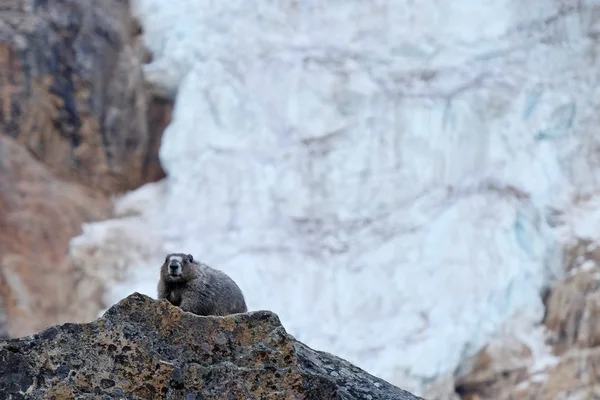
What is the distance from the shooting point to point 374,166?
2467 centimetres

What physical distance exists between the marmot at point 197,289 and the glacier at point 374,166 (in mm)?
12996

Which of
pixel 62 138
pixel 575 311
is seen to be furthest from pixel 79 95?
pixel 575 311

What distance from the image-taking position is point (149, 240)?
23781 mm

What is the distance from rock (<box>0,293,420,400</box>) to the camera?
5.25m

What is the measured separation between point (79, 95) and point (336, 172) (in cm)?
698

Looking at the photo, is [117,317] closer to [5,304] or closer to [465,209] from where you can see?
[5,304]

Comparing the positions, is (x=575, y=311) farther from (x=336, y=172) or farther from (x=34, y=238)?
(x=34, y=238)

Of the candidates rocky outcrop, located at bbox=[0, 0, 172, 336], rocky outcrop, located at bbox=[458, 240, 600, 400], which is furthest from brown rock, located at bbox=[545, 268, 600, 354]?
rocky outcrop, located at bbox=[0, 0, 172, 336]

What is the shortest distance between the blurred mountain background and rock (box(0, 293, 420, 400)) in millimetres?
15666

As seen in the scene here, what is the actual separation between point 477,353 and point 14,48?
44.5 ft

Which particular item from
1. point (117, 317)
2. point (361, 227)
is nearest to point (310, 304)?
point (361, 227)

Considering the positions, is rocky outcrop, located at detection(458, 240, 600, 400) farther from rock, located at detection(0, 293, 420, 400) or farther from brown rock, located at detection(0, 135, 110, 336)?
rock, located at detection(0, 293, 420, 400)

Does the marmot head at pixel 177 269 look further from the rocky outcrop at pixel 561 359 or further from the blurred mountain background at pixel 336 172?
the rocky outcrop at pixel 561 359

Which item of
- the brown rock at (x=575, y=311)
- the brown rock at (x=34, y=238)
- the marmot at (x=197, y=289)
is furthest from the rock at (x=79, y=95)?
the marmot at (x=197, y=289)
